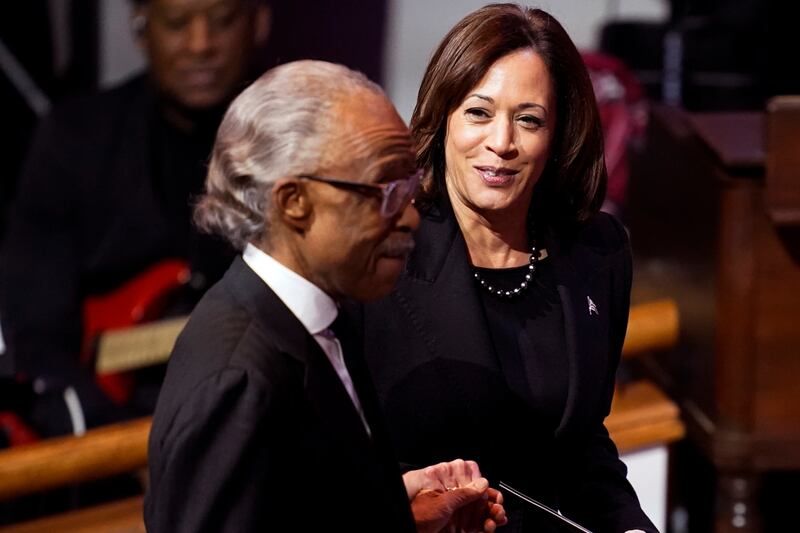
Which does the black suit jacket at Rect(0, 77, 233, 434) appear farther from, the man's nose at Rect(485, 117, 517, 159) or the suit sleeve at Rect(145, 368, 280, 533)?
the suit sleeve at Rect(145, 368, 280, 533)

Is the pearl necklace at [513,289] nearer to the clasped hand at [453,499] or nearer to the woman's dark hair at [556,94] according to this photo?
the woman's dark hair at [556,94]

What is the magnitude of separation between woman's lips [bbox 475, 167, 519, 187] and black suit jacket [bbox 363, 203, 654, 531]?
0.29 feet

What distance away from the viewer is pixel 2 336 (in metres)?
3.63

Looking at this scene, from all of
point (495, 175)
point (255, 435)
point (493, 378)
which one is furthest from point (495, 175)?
point (255, 435)

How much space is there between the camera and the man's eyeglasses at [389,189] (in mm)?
1439

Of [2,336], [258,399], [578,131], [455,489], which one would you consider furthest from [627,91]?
[258,399]

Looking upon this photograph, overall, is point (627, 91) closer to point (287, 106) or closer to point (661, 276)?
point (661, 276)

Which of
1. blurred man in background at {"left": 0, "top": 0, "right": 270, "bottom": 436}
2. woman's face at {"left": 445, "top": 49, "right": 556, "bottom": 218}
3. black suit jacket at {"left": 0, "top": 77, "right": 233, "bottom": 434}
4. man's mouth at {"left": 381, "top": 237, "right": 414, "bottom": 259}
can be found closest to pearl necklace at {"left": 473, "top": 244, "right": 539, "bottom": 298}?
woman's face at {"left": 445, "top": 49, "right": 556, "bottom": 218}

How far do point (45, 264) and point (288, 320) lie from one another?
7.74 ft

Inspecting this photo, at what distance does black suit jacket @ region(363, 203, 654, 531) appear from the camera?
1916 millimetres

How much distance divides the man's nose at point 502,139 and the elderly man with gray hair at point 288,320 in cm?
43

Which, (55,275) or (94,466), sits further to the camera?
(55,275)

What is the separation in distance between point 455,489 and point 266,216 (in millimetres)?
457

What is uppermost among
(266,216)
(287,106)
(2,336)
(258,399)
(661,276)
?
(287,106)
